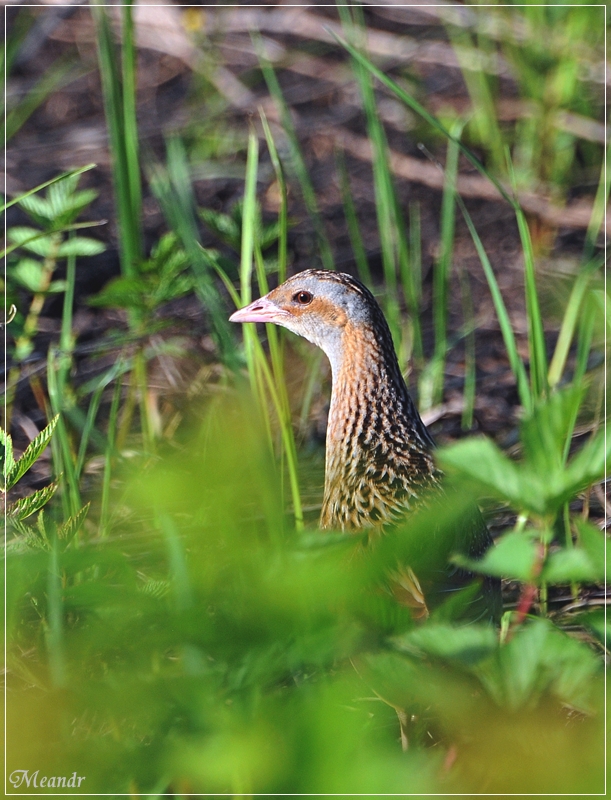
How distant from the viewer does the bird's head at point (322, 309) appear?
9.04 ft

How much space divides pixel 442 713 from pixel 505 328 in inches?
79.3

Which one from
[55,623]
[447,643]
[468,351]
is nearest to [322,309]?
[468,351]

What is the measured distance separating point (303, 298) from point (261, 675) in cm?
218

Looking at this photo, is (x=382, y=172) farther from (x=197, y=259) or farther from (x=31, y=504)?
(x=31, y=504)

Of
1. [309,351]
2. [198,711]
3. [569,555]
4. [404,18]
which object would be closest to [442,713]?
[198,711]

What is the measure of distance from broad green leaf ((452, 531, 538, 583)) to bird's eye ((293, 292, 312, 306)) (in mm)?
1876

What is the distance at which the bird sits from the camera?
7.61 feet

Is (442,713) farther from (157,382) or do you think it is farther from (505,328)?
(157,382)

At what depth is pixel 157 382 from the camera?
3.54 m

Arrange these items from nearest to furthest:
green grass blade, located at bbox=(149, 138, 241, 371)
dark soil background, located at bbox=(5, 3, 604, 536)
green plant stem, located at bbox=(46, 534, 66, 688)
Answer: green plant stem, located at bbox=(46, 534, 66, 688) → green grass blade, located at bbox=(149, 138, 241, 371) → dark soil background, located at bbox=(5, 3, 604, 536)

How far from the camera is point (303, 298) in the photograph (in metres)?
2.88

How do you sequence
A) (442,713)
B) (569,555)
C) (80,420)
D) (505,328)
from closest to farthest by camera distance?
(442,713) → (569,555) → (80,420) → (505,328)

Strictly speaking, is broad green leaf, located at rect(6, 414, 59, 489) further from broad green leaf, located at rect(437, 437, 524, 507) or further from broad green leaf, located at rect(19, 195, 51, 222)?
broad green leaf, located at rect(19, 195, 51, 222)

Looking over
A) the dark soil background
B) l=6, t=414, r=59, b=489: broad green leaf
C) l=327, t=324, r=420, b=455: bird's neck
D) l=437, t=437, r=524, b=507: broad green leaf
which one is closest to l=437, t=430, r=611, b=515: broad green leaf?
l=437, t=437, r=524, b=507: broad green leaf
